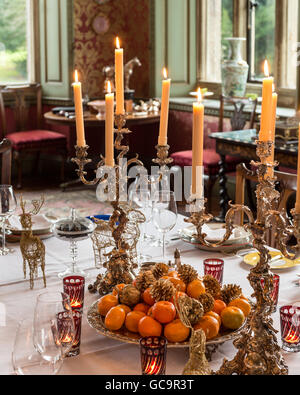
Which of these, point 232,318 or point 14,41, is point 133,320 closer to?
point 232,318

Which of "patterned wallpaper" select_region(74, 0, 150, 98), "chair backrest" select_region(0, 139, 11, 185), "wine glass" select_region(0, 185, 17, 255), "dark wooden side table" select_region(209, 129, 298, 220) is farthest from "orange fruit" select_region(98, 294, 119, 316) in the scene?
"patterned wallpaper" select_region(74, 0, 150, 98)

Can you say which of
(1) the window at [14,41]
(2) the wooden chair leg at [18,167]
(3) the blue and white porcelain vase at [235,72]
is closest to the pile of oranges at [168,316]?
(3) the blue and white porcelain vase at [235,72]

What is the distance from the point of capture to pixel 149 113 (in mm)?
6004

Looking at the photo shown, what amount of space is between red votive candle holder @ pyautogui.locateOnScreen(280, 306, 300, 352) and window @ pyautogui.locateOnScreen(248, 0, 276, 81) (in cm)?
450

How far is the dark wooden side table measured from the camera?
4.07 m

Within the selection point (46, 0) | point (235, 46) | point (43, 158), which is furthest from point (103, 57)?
point (235, 46)

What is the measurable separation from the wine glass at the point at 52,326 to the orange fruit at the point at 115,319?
183 millimetres

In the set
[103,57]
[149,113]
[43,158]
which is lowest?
[43,158]

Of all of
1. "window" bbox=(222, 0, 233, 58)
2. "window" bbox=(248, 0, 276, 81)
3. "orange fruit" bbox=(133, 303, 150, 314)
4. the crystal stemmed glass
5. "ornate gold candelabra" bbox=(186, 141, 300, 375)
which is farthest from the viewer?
"window" bbox=(222, 0, 233, 58)

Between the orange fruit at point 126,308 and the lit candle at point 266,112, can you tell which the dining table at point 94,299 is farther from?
the lit candle at point 266,112

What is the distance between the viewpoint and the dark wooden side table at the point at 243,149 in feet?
13.3

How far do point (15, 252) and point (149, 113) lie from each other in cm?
393

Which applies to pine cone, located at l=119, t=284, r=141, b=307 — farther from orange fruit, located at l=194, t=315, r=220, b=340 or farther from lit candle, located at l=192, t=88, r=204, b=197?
lit candle, located at l=192, t=88, r=204, b=197
